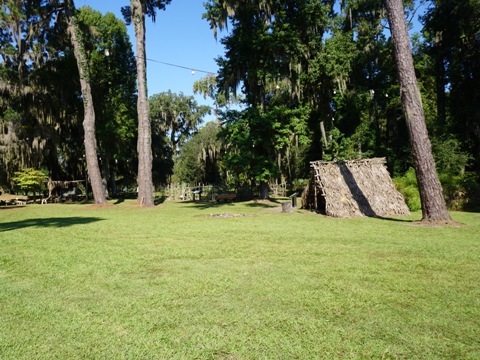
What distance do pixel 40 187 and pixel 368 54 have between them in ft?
101

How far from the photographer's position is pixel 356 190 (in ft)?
43.9

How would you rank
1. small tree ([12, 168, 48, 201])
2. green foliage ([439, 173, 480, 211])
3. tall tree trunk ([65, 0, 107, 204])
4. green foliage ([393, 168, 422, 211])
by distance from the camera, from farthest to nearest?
small tree ([12, 168, 48, 201]) → tall tree trunk ([65, 0, 107, 204]) → green foliage ([393, 168, 422, 211]) → green foliage ([439, 173, 480, 211])

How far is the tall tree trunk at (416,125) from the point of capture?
9.77 meters

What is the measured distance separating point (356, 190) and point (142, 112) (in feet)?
46.8

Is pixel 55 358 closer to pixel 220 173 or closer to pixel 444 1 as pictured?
pixel 444 1

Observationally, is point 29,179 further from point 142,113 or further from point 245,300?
point 245,300

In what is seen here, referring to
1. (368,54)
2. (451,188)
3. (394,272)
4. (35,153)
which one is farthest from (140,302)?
(35,153)

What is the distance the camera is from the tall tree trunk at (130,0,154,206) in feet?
69.4

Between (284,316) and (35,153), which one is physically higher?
(35,153)

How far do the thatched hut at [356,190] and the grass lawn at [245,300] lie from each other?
520 centimetres

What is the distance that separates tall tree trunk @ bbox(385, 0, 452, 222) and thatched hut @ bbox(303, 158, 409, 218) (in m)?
2.72

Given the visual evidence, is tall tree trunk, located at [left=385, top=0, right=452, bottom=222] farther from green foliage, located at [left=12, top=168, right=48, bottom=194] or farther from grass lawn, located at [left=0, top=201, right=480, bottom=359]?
green foliage, located at [left=12, top=168, right=48, bottom=194]

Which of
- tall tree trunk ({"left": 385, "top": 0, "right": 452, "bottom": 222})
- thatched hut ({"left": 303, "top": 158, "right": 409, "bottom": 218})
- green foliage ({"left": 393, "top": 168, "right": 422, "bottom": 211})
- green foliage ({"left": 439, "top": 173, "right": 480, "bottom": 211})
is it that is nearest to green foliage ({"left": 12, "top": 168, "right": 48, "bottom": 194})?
thatched hut ({"left": 303, "top": 158, "right": 409, "bottom": 218})

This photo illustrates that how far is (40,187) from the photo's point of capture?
100 ft
